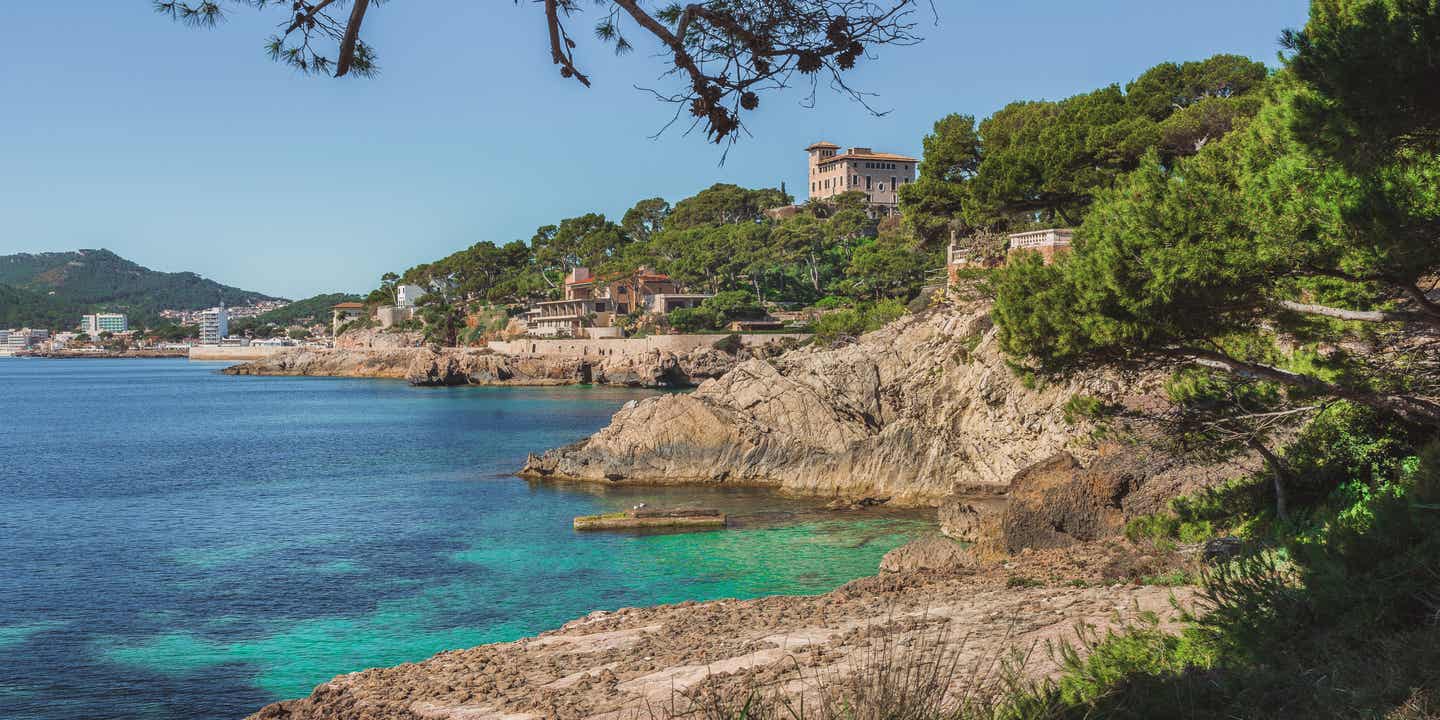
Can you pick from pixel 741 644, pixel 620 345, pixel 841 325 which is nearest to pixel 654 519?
pixel 741 644

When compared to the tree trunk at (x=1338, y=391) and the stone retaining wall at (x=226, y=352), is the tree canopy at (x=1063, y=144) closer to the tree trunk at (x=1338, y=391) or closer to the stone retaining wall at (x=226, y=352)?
the tree trunk at (x=1338, y=391)

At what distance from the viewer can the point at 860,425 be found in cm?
2870

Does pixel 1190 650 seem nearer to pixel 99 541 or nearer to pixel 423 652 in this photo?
pixel 423 652

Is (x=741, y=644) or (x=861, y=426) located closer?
(x=741, y=644)

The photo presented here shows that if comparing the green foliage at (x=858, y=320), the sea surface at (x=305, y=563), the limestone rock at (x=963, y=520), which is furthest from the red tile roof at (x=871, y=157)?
the limestone rock at (x=963, y=520)

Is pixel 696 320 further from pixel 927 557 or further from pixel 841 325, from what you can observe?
pixel 927 557

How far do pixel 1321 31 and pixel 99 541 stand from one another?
1019 inches

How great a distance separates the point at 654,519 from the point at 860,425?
8.03 m

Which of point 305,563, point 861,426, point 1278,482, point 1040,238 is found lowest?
point 305,563

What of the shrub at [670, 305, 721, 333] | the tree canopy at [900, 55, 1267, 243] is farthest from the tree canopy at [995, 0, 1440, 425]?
the shrub at [670, 305, 721, 333]

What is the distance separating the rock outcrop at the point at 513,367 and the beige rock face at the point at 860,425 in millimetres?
38427

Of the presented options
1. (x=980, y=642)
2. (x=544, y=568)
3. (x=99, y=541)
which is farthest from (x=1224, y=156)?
(x=99, y=541)

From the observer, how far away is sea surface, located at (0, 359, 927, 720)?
1416 cm

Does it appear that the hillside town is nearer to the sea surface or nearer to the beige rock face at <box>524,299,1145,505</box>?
the beige rock face at <box>524,299,1145,505</box>
